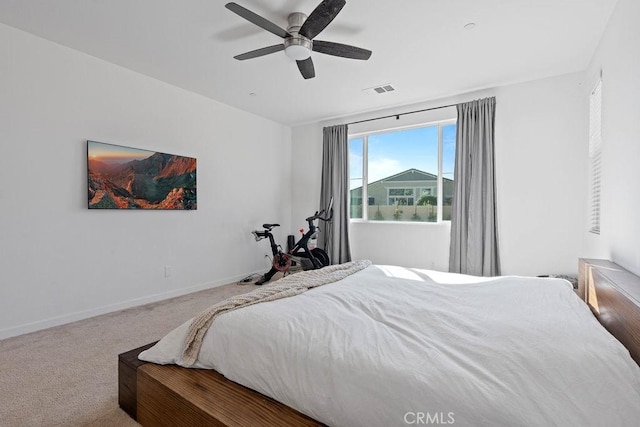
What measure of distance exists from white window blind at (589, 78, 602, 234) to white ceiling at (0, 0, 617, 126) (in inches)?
19.8

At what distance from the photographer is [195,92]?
4.02 m

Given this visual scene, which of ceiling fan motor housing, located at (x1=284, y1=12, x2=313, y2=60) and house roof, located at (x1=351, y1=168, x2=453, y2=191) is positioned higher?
ceiling fan motor housing, located at (x1=284, y1=12, x2=313, y2=60)

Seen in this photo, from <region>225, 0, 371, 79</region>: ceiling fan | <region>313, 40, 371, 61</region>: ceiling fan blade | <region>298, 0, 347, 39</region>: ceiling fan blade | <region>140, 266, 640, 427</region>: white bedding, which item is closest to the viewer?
<region>140, 266, 640, 427</region>: white bedding

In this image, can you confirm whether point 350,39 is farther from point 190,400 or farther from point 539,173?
point 190,400

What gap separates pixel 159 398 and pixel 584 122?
4.48m

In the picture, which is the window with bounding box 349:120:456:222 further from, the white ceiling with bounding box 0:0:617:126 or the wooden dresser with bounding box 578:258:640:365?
the wooden dresser with bounding box 578:258:640:365

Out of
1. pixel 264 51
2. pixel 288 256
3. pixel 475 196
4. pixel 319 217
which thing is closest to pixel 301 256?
pixel 288 256

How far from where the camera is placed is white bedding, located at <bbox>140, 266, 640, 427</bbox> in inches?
33.6

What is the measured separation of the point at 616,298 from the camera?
4.42ft

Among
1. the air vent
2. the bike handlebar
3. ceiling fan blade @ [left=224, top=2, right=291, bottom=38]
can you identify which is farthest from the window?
ceiling fan blade @ [left=224, top=2, right=291, bottom=38]

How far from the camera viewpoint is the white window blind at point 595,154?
9.06ft

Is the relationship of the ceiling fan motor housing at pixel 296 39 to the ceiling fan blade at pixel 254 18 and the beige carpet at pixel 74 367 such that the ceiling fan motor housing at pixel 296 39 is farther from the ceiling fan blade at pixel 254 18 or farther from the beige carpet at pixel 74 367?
the beige carpet at pixel 74 367

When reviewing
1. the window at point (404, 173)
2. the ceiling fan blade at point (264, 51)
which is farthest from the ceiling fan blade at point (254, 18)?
the window at point (404, 173)

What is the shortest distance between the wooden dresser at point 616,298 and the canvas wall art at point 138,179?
3984 millimetres
